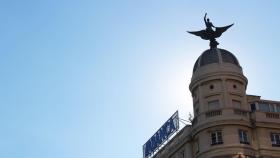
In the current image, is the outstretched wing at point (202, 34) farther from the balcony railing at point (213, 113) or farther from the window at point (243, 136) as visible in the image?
the window at point (243, 136)

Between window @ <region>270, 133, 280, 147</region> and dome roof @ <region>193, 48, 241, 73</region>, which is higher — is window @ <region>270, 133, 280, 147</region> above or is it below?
below

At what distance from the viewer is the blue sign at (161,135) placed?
259 feet

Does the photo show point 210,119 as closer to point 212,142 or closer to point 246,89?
point 212,142

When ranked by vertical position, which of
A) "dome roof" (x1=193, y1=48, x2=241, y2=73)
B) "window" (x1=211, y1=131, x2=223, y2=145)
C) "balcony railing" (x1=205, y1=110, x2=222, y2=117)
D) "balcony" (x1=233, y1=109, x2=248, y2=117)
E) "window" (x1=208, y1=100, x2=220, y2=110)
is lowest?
"window" (x1=211, y1=131, x2=223, y2=145)

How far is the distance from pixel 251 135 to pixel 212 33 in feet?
56.1

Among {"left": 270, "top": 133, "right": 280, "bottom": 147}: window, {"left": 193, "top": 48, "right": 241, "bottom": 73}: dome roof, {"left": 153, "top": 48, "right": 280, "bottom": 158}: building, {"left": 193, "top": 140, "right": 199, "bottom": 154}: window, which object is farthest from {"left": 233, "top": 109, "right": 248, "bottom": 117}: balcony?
{"left": 193, "top": 48, "right": 241, "bottom": 73}: dome roof

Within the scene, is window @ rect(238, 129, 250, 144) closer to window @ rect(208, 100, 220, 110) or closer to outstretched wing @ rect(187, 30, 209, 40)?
window @ rect(208, 100, 220, 110)

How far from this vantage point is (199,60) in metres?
78.3

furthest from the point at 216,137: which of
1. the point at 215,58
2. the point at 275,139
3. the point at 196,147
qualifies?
the point at 215,58

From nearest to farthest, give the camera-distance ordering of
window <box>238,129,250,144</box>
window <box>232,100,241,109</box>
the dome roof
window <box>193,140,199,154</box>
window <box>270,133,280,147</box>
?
window <box>238,129,250,144</box> → window <box>270,133,280,147</box> → window <box>193,140,199,154</box> → window <box>232,100,241,109</box> → the dome roof

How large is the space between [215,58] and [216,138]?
12080 mm

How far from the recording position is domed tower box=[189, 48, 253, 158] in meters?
69.5

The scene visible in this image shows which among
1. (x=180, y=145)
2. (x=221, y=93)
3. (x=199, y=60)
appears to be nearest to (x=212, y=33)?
(x=199, y=60)

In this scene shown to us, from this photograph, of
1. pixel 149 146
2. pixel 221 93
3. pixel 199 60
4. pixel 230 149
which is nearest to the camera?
pixel 230 149
